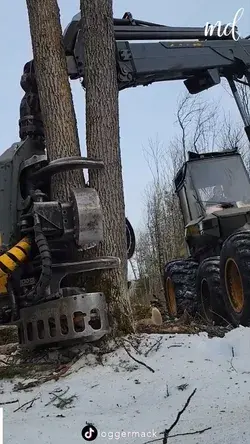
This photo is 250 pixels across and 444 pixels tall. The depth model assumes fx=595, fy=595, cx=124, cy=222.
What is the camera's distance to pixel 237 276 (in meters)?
5.95

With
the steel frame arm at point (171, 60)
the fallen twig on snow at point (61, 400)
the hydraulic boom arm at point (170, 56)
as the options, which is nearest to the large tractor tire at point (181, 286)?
the hydraulic boom arm at point (170, 56)

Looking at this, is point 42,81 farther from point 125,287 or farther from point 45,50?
point 125,287

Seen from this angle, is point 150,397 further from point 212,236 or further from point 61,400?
point 212,236

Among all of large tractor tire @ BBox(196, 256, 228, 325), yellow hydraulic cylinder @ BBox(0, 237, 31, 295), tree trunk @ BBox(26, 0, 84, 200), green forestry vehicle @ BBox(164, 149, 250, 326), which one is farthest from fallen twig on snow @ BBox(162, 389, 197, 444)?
large tractor tire @ BBox(196, 256, 228, 325)

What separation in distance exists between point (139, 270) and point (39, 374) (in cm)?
3534

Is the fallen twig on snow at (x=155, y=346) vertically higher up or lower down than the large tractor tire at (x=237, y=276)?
lower down

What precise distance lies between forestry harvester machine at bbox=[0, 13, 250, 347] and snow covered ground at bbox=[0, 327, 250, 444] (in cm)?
53

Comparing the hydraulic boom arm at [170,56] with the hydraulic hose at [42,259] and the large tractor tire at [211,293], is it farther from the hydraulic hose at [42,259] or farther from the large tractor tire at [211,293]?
the hydraulic hose at [42,259]

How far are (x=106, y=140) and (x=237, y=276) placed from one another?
1988mm

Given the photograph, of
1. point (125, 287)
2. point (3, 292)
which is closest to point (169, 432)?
point (125, 287)

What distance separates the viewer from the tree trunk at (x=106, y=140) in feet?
15.6

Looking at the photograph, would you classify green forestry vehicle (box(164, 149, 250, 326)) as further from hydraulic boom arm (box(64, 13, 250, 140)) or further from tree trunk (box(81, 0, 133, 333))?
tree trunk (box(81, 0, 133, 333))

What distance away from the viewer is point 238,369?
3.56m

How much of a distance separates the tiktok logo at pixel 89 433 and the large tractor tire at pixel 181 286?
16.6 ft
